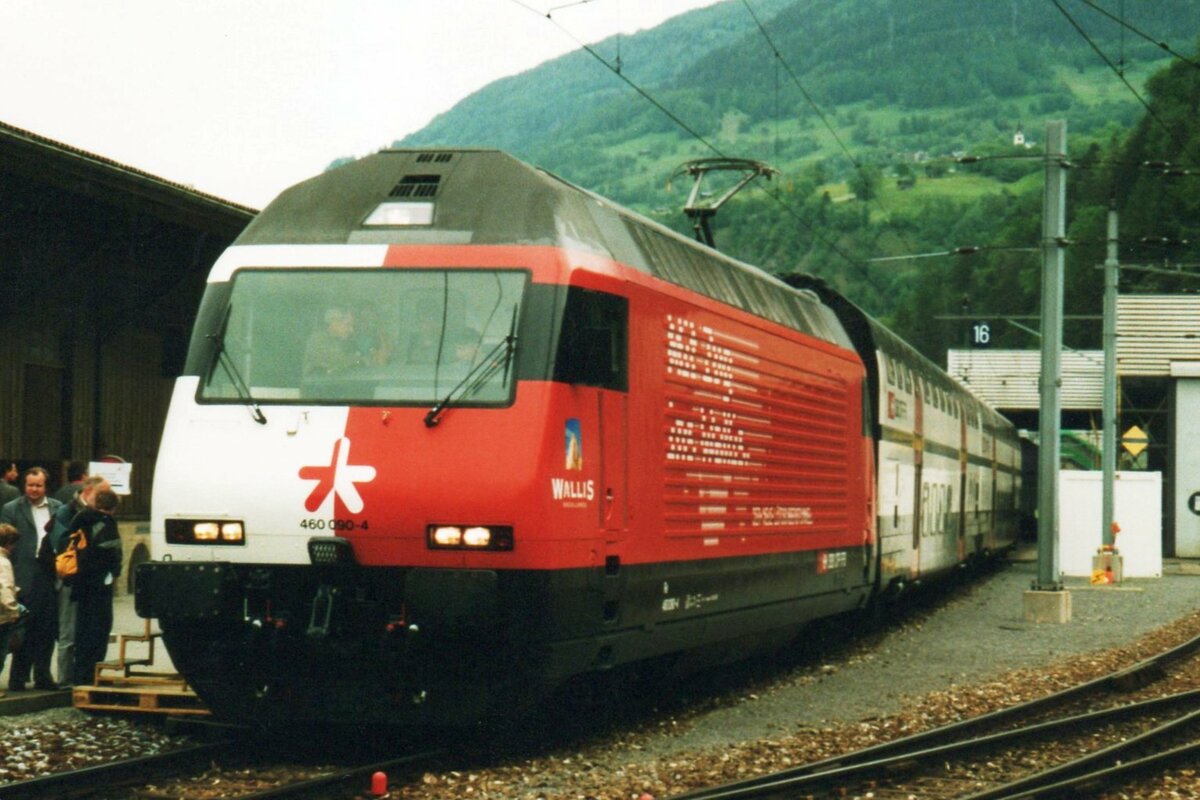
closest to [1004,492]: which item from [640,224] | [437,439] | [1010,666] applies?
[1010,666]

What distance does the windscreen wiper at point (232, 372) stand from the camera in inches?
372

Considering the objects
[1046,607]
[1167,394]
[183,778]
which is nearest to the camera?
[183,778]

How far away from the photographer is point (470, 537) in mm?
9062

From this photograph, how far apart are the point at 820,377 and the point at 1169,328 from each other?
35.5m

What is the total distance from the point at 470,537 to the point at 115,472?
30.3 feet

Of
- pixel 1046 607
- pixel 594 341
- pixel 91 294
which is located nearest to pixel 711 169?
pixel 1046 607

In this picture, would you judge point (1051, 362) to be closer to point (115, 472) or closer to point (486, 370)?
point (115, 472)

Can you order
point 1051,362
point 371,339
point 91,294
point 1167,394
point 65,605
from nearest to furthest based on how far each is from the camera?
1. point 371,339
2. point 65,605
3. point 91,294
4. point 1051,362
5. point 1167,394

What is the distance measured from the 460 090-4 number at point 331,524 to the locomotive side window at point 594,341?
132cm

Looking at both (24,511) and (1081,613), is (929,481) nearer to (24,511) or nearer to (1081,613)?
(1081,613)

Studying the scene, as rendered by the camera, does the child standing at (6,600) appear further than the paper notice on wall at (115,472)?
No

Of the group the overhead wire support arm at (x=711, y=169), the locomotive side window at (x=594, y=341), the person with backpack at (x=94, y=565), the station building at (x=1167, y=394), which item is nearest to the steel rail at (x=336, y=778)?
the locomotive side window at (x=594, y=341)

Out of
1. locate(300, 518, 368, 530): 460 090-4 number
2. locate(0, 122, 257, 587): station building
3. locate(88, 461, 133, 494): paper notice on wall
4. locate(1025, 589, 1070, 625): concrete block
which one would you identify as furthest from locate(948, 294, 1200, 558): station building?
locate(300, 518, 368, 530): 460 090-4 number

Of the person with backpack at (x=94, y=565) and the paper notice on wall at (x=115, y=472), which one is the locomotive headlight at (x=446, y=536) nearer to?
the person with backpack at (x=94, y=565)
